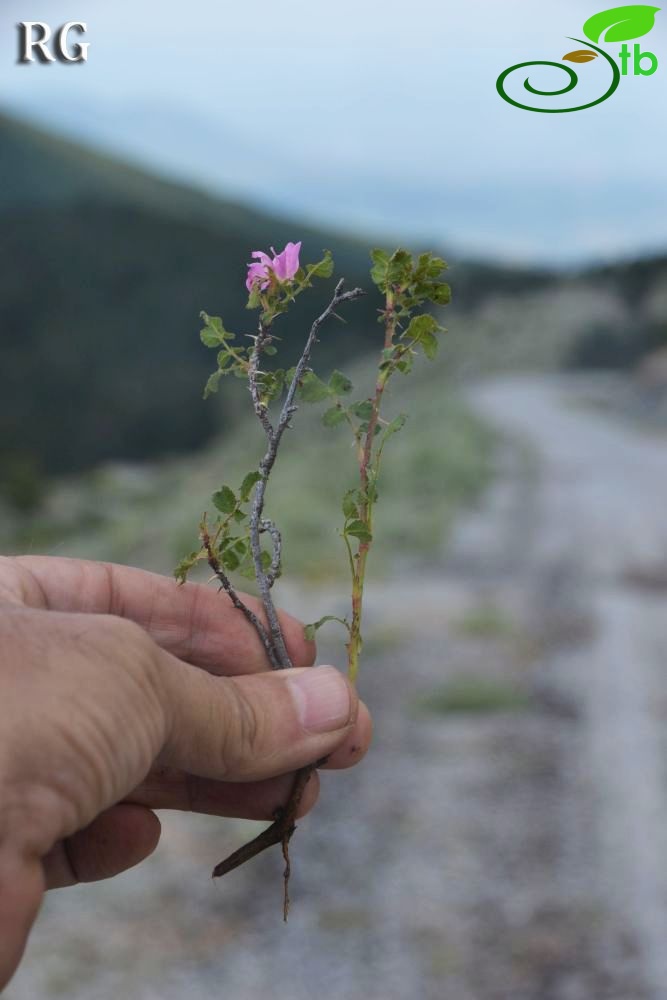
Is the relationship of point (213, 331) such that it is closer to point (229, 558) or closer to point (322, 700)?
point (229, 558)

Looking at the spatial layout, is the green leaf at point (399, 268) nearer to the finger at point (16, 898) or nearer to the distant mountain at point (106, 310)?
the finger at point (16, 898)

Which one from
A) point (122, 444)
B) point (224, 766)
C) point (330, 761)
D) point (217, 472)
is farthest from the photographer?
point (122, 444)

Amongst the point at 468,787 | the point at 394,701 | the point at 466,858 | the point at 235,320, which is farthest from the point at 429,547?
the point at 235,320

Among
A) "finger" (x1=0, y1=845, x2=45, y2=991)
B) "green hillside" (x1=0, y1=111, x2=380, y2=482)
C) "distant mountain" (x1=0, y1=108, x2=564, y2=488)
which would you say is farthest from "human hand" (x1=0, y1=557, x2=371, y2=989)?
"green hillside" (x1=0, y1=111, x2=380, y2=482)

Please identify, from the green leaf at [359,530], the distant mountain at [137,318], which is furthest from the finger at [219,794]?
the distant mountain at [137,318]

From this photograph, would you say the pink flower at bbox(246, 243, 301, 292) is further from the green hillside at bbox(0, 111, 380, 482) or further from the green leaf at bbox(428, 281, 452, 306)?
the green hillside at bbox(0, 111, 380, 482)

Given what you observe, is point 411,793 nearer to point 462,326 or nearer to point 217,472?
point 217,472

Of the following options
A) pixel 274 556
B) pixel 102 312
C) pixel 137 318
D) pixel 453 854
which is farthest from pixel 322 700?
pixel 102 312
